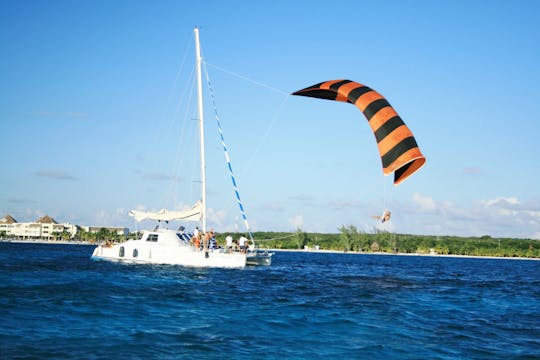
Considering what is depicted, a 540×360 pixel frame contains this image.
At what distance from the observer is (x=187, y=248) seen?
36.3 meters

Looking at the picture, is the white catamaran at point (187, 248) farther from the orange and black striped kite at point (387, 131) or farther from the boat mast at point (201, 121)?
the orange and black striped kite at point (387, 131)

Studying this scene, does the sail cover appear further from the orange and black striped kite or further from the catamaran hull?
the orange and black striped kite

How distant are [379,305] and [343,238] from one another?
13766 cm

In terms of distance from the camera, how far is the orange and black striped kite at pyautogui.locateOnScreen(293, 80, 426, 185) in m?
19.1

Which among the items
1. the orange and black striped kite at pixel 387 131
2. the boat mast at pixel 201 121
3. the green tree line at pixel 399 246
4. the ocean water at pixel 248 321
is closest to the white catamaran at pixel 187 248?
the boat mast at pixel 201 121

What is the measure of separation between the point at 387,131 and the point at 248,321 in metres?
8.33

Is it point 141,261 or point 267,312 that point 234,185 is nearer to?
point 141,261

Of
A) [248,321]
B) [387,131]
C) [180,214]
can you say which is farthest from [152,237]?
[387,131]

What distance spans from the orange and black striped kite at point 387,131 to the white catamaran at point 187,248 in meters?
17.1

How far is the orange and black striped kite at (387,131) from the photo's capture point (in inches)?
751

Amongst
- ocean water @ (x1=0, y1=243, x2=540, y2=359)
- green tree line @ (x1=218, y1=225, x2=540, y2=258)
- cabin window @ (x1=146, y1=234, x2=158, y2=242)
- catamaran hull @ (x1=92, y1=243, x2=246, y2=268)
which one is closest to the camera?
ocean water @ (x1=0, y1=243, x2=540, y2=359)

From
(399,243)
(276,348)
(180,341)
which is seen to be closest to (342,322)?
(276,348)

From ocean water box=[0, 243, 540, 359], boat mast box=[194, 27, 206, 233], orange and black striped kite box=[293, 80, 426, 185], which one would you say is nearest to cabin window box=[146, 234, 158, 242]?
boat mast box=[194, 27, 206, 233]

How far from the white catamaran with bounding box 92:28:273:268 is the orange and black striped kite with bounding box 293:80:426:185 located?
17.1 m
